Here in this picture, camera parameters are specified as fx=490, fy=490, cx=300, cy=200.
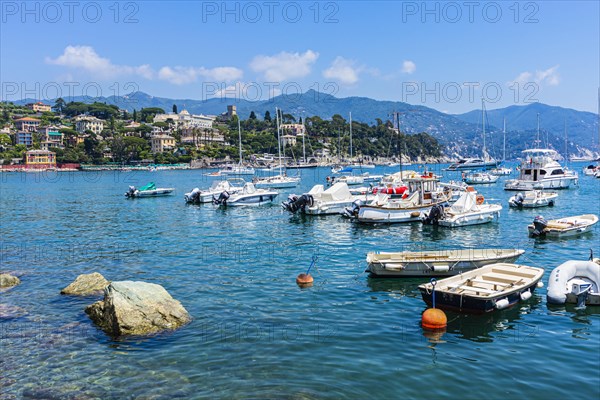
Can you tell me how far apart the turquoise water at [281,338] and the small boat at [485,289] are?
1.38ft

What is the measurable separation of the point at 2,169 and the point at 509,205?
575 feet

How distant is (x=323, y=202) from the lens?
43.7m

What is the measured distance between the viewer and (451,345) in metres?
13.5

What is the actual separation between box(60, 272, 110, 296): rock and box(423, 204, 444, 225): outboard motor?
23.9m

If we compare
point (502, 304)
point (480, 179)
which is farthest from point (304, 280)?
point (480, 179)

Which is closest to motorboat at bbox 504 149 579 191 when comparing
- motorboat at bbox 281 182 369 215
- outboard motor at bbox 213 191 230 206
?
motorboat at bbox 281 182 369 215

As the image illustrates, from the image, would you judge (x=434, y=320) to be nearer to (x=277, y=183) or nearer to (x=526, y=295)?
(x=526, y=295)

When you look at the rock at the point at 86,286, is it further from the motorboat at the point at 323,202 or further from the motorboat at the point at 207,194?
the motorboat at the point at 207,194

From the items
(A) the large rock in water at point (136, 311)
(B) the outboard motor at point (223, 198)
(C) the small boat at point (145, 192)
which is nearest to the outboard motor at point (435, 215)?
(A) the large rock in water at point (136, 311)

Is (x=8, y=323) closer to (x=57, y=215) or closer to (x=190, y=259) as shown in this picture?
(x=190, y=259)

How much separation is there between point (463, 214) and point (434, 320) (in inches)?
919

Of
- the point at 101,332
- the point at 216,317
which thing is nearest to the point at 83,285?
the point at 101,332

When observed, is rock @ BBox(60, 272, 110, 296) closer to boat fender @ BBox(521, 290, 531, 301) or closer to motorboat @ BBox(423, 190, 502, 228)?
boat fender @ BBox(521, 290, 531, 301)

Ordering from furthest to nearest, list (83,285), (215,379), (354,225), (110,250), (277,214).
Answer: (277,214) → (354,225) → (110,250) → (83,285) → (215,379)
